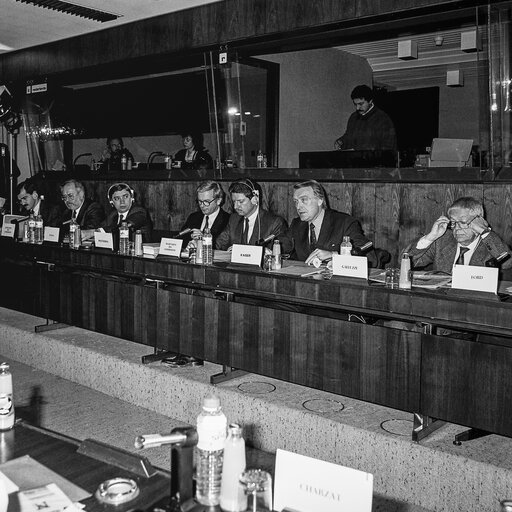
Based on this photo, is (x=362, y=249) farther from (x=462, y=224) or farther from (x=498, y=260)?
(x=498, y=260)

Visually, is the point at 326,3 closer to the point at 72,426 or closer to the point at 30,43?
the point at 72,426

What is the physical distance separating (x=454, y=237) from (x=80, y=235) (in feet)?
8.32

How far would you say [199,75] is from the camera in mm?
7742

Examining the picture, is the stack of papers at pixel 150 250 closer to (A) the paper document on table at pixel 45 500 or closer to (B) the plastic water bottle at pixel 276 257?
(B) the plastic water bottle at pixel 276 257

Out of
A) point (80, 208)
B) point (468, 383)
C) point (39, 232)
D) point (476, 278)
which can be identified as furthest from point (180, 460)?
point (80, 208)

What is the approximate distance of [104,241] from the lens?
166 inches

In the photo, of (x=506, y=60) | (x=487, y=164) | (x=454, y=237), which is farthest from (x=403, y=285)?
(x=506, y=60)

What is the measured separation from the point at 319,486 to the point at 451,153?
11.3 ft

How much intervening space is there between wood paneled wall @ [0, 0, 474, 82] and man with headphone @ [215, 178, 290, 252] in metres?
1.14

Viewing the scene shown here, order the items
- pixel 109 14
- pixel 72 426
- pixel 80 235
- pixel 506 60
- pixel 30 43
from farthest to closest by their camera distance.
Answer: pixel 30 43
pixel 109 14
pixel 80 235
pixel 506 60
pixel 72 426

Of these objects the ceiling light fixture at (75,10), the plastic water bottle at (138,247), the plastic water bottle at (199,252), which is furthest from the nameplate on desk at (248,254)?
the ceiling light fixture at (75,10)

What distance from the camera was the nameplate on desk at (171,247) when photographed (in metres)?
3.76

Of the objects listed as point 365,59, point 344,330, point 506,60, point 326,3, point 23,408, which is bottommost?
Result: point 23,408

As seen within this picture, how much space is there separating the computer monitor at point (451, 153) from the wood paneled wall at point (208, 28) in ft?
3.10
